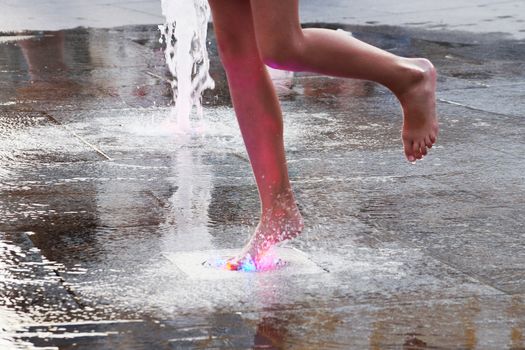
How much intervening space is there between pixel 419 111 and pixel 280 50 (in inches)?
24.1

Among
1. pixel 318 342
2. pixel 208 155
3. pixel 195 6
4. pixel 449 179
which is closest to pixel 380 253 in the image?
pixel 318 342

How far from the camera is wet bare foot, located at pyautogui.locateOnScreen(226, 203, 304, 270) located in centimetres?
413

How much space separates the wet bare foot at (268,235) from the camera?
4.13 meters

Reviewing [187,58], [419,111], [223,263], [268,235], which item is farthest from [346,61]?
[187,58]

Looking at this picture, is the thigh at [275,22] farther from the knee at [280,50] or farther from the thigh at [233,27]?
the thigh at [233,27]

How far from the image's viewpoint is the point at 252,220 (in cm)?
477

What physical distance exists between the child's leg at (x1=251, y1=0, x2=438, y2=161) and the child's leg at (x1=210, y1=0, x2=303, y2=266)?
0.22 m

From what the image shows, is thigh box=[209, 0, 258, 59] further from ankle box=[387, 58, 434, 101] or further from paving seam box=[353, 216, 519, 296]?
paving seam box=[353, 216, 519, 296]

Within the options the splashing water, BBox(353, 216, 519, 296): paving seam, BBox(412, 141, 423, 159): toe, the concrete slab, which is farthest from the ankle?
the splashing water

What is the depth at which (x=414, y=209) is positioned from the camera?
4914 mm

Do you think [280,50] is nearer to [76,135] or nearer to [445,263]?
[445,263]

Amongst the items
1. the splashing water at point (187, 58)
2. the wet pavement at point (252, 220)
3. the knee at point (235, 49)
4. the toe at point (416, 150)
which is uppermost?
the knee at point (235, 49)

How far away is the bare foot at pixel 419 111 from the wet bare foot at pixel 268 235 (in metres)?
0.45

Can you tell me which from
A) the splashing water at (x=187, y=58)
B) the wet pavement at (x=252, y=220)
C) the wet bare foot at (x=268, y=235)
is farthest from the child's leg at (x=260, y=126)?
the splashing water at (x=187, y=58)
